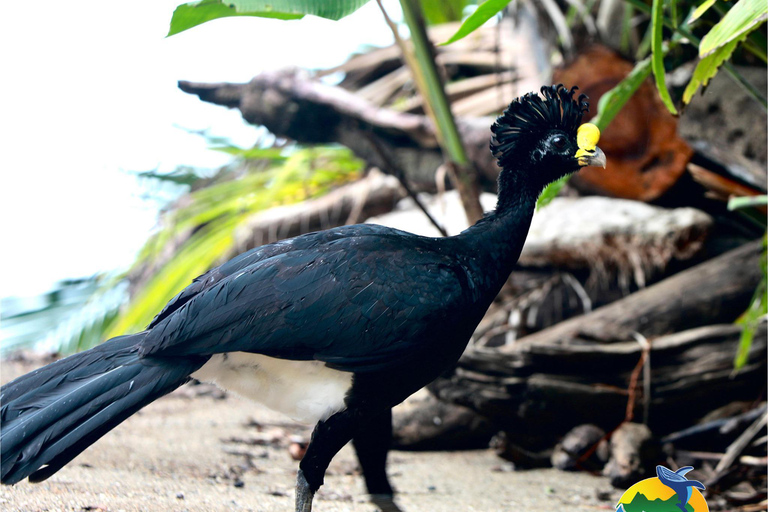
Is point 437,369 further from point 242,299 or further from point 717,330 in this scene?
point 717,330

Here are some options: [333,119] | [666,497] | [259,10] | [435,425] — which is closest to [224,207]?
[333,119]

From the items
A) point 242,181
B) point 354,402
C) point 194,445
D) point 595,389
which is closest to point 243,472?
point 194,445

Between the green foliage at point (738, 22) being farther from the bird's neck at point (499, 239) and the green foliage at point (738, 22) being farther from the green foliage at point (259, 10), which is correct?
the green foliage at point (259, 10)

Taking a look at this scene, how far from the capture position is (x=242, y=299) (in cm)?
184

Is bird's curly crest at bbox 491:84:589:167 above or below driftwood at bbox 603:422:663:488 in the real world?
above

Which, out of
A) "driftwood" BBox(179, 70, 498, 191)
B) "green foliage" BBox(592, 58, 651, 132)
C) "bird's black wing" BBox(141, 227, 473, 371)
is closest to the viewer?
"bird's black wing" BBox(141, 227, 473, 371)

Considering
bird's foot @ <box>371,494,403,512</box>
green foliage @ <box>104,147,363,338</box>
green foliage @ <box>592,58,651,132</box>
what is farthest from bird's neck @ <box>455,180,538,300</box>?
green foliage @ <box>104,147,363,338</box>

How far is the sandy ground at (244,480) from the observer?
206 centimetres

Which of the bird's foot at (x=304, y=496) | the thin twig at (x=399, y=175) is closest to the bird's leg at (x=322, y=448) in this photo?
the bird's foot at (x=304, y=496)

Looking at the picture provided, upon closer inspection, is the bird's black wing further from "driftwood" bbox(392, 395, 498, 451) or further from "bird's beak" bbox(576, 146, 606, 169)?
"driftwood" bbox(392, 395, 498, 451)

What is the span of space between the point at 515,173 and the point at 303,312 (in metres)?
0.85

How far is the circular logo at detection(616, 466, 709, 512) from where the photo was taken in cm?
152

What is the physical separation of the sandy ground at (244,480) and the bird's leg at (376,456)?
5.1 inches

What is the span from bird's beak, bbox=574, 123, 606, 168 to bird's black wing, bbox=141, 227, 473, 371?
569mm
